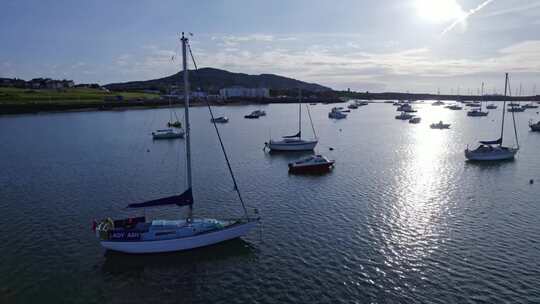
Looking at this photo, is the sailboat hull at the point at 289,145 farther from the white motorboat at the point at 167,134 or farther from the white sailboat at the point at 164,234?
the white sailboat at the point at 164,234

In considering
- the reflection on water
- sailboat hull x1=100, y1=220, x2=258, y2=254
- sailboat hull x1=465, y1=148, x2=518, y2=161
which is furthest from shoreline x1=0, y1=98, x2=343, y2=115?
sailboat hull x1=465, y1=148, x2=518, y2=161

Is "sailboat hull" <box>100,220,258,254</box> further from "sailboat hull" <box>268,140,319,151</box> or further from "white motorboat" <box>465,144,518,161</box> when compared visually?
"white motorboat" <box>465,144,518,161</box>

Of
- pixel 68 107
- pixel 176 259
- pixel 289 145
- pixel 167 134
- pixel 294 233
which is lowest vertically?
pixel 176 259

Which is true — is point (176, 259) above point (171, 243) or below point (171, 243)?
below

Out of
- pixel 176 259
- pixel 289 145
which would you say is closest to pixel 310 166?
pixel 289 145

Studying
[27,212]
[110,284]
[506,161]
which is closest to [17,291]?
[110,284]

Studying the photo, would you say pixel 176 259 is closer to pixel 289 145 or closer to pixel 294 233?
pixel 294 233

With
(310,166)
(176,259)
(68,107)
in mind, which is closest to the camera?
(176,259)
